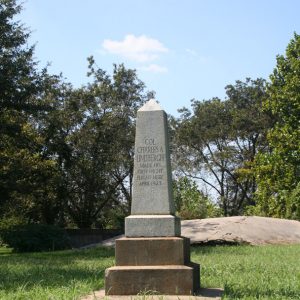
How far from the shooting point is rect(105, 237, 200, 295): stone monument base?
23.4 ft

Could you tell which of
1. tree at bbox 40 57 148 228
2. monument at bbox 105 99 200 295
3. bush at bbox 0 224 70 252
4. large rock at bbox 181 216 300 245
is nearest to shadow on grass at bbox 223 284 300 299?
monument at bbox 105 99 200 295

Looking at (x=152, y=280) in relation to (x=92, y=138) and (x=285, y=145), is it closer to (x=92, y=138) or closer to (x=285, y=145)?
(x=285, y=145)

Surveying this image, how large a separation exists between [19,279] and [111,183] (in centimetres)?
2503

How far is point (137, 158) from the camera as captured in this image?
26.3 feet

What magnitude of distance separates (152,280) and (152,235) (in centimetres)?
73

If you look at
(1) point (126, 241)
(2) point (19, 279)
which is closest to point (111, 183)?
(2) point (19, 279)

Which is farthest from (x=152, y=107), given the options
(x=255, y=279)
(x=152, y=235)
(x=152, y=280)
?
(x=255, y=279)

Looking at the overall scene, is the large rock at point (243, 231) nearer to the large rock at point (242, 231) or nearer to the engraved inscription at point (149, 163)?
the large rock at point (242, 231)

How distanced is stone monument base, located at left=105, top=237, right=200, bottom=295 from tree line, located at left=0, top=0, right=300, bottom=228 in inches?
539

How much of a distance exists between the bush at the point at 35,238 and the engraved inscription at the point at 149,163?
47.9ft

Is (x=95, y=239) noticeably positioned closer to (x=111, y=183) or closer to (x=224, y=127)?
(x=111, y=183)

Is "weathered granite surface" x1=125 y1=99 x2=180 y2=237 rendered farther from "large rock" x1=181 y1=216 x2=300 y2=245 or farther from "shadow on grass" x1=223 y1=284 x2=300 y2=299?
"large rock" x1=181 y1=216 x2=300 y2=245

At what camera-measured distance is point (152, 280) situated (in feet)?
23.5

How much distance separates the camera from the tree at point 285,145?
89.7 feet
